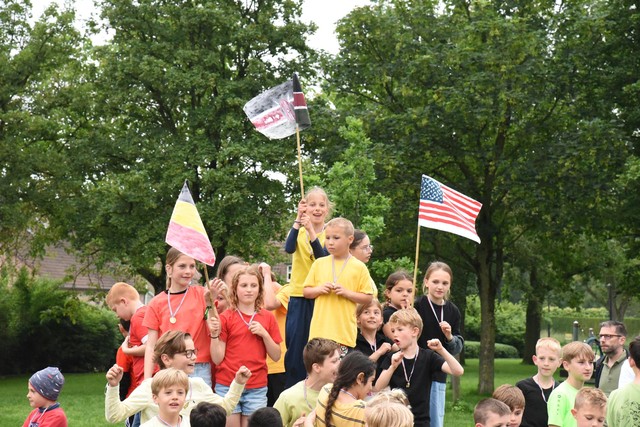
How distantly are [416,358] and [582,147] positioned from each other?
56.5 feet

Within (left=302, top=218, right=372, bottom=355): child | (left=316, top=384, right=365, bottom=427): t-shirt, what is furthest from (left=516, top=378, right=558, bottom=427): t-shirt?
(left=316, top=384, right=365, bottom=427): t-shirt

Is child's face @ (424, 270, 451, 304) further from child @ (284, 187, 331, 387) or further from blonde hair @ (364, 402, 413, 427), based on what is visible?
blonde hair @ (364, 402, 413, 427)

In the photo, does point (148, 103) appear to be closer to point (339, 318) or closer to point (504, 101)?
point (504, 101)

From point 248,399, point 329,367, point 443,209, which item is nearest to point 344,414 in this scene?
point 329,367

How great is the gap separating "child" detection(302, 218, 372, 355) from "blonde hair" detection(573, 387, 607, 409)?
1.99 metres

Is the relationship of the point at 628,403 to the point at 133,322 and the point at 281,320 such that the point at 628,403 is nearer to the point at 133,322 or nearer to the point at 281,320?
the point at 281,320

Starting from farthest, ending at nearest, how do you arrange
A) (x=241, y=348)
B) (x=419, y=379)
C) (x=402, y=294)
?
(x=402, y=294), (x=241, y=348), (x=419, y=379)

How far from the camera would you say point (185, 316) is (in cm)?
769

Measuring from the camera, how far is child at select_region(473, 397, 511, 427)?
6.05 meters

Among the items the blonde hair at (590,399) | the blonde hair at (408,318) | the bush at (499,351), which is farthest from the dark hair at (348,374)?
the bush at (499,351)

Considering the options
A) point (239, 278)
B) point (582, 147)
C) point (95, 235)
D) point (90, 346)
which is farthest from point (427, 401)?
point (90, 346)

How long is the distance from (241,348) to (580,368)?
2.91 metres

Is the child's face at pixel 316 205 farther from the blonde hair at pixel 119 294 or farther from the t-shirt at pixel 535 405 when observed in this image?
the t-shirt at pixel 535 405

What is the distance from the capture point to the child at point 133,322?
8.00 metres
